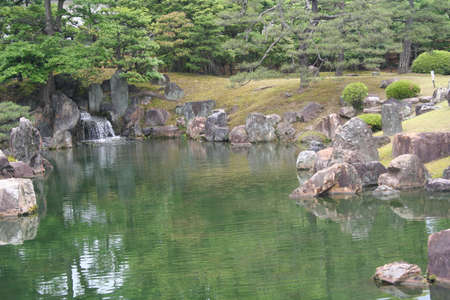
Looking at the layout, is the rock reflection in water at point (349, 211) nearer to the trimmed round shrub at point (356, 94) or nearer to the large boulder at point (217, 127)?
the trimmed round shrub at point (356, 94)

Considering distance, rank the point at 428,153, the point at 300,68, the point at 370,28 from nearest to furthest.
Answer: the point at 428,153 < the point at 370,28 < the point at 300,68

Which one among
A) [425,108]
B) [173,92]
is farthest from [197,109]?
[425,108]

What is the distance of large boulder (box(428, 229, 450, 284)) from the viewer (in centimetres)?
908

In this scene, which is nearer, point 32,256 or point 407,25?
point 32,256

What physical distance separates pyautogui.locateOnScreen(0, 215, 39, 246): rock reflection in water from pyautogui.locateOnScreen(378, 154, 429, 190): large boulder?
10.8 metres

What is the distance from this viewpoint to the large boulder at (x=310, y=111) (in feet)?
120

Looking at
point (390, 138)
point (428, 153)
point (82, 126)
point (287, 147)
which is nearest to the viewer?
point (428, 153)

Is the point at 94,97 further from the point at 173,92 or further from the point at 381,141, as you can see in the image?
the point at 381,141

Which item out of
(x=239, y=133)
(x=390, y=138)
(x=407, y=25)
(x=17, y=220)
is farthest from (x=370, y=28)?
(x=17, y=220)

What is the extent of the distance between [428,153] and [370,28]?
19.1 meters

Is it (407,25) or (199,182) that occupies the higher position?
(407,25)

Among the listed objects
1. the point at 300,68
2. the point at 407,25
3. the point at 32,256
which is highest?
the point at 407,25

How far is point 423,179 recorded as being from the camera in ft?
57.8

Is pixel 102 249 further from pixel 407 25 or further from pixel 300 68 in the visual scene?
pixel 407 25
